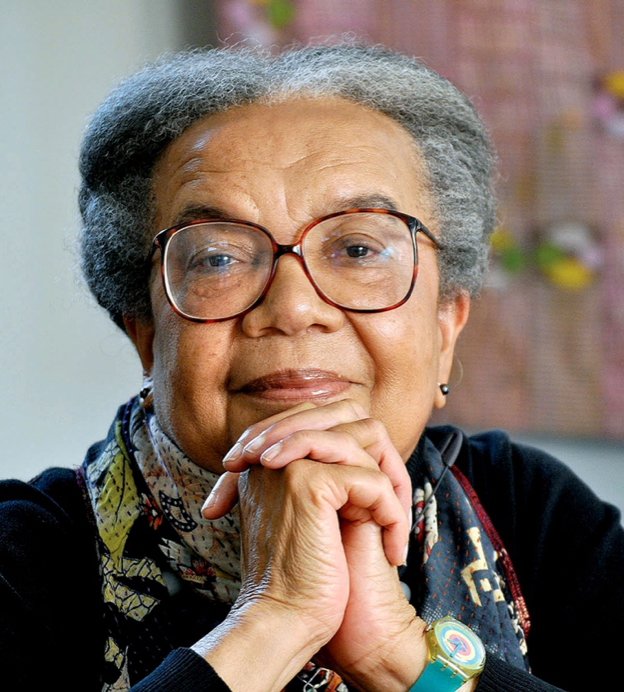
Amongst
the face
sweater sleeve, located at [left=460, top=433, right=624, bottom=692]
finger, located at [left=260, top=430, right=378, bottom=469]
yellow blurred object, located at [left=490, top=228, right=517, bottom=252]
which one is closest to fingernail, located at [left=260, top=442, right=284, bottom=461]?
finger, located at [left=260, top=430, right=378, bottom=469]

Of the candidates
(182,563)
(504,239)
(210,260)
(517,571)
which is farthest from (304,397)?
(504,239)

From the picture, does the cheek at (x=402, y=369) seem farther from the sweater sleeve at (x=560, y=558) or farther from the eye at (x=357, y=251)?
the sweater sleeve at (x=560, y=558)

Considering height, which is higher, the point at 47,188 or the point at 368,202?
the point at 47,188

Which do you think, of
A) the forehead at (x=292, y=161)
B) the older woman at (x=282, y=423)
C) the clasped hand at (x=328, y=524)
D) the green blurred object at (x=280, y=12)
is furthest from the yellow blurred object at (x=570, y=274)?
the clasped hand at (x=328, y=524)

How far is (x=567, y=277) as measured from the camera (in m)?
2.32

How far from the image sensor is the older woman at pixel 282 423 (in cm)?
121

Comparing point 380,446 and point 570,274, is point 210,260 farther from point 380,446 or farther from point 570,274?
point 570,274

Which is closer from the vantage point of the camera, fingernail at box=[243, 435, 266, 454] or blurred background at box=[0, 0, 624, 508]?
fingernail at box=[243, 435, 266, 454]

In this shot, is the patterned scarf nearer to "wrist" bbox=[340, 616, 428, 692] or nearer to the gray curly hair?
"wrist" bbox=[340, 616, 428, 692]

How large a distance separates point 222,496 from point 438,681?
1.16 feet

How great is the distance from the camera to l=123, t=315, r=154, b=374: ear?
1509mm

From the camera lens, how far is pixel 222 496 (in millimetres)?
1265

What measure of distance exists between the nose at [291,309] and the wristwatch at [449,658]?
0.42 m

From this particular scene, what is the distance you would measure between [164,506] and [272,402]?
0.28 meters
